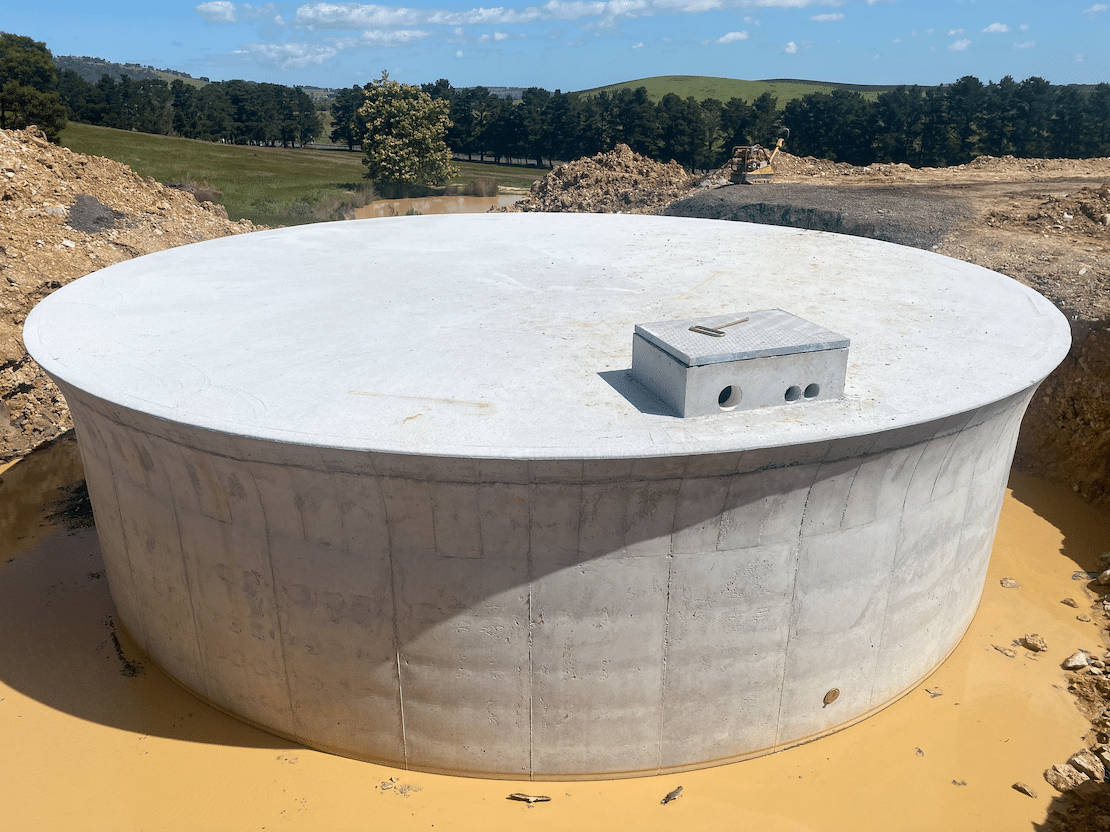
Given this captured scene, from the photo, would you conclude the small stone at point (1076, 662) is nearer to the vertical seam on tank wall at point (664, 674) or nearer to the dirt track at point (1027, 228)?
the dirt track at point (1027, 228)

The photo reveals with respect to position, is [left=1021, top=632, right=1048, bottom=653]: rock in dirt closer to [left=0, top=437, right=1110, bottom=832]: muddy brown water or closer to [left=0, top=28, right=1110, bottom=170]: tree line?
[left=0, top=437, right=1110, bottom=832]: muddy brown water

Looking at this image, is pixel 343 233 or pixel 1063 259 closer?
pixel 343 233

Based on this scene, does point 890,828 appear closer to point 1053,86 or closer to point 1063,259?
point 1063,259

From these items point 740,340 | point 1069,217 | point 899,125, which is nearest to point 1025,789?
point 740,340

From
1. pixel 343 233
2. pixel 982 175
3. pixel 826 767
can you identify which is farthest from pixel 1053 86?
pixel 826 767

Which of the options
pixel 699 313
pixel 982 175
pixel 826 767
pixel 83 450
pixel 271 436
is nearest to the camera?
pixel 271 436

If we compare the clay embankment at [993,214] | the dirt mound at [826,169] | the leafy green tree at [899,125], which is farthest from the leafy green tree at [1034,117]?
the dirt mound at [826,169]

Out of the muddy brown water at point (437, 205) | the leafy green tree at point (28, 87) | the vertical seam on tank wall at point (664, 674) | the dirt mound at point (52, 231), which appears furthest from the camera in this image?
the muddy brown water at point (437, 205)

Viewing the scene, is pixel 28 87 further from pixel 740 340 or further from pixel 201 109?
pixel 740 340
